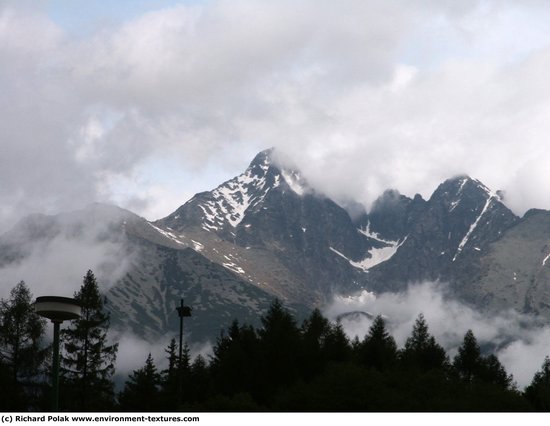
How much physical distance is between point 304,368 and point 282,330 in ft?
12.0

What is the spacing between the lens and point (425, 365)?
10175 centimetres

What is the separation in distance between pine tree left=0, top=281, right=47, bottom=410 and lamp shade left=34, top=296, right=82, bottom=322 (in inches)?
1229

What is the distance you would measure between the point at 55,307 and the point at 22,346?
108ft

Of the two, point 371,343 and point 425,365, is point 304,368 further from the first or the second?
point 425,365

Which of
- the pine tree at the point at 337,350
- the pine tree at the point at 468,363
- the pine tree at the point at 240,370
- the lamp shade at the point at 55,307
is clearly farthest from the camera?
the pine tree at the point at 468,363

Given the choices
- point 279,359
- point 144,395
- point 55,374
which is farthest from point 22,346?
point 144,395

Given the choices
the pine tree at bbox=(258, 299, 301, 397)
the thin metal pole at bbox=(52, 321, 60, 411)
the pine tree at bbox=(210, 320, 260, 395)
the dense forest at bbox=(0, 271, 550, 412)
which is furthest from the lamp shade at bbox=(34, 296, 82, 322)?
the pine tree at bbox=(258, 299, 301, 397)

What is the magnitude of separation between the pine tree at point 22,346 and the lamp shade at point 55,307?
31.2 metres

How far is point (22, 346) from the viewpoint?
198 feet

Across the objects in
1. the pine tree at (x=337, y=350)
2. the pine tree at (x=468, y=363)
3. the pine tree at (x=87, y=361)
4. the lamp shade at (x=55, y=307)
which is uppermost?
the pine tree at (x=468, y=363)

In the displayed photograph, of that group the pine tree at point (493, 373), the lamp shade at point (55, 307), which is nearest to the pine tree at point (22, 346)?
the lamp shade at point (55, 307)

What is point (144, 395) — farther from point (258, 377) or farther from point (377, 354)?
point (258, 377)

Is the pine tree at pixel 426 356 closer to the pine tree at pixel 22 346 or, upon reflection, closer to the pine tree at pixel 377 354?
the pine tree at pixel 377 354

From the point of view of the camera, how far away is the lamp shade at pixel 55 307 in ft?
96.1
